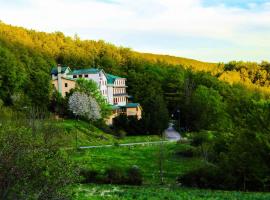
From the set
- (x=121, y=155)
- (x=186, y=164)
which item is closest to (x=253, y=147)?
(x=186, y=164)

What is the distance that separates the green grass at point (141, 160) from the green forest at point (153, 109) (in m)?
2.42

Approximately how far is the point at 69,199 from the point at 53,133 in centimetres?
2744

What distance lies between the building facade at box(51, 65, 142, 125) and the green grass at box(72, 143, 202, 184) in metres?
29.9

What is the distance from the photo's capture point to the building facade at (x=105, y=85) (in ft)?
304

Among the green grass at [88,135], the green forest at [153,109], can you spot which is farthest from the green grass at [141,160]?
the green grass at [88,135]

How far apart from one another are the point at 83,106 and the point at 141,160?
27921mm

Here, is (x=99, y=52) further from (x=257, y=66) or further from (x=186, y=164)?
(x=186, y=164)

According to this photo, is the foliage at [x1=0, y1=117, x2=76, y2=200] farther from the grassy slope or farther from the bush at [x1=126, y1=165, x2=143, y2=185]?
the bush at [x1=126, y1=165, x2=143, y2=185]

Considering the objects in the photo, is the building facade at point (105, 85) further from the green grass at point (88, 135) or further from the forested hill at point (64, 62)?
the green grass at point (88, 135)

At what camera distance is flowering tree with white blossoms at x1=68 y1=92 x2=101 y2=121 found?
76.1 m

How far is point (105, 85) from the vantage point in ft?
341

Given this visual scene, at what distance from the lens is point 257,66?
163875mm

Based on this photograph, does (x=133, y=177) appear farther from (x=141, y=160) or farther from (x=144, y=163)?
(x=141, y=160)

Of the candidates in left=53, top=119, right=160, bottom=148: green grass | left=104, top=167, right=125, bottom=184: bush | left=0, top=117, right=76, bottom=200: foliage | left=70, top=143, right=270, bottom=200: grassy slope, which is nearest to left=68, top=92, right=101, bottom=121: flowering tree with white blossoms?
left=53, top=119, right=160, bottom=148: green grass
